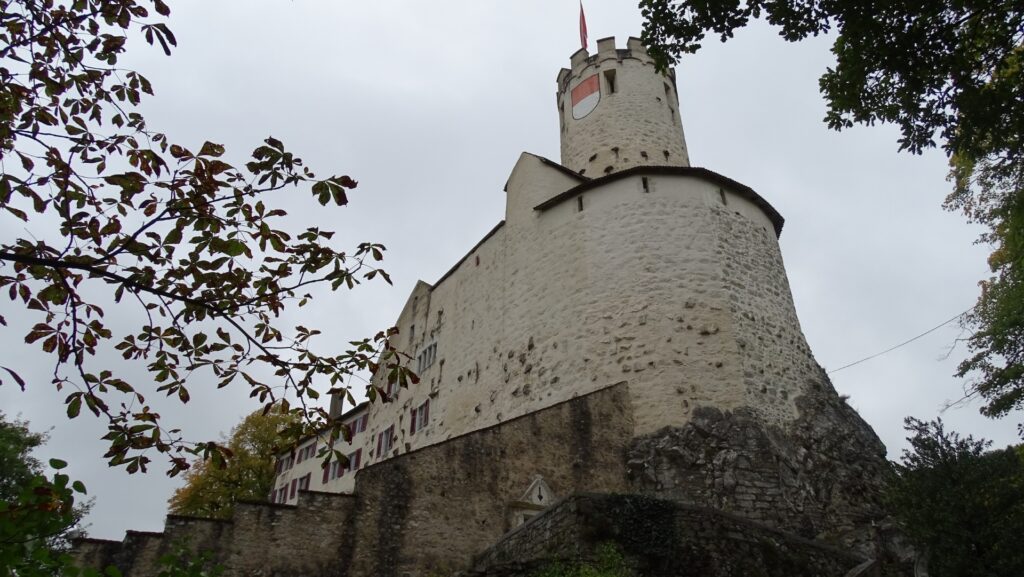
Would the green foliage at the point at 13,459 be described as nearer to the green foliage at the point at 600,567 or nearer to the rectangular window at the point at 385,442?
the rectangular window at the point at 385,442

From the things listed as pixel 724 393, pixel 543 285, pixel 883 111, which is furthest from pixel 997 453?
pixel 543 285

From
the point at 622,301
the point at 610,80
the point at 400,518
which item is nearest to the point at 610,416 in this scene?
the point at 622,301

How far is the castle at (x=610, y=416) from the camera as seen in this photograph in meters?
9.80

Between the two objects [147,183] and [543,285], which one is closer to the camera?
[147,183]

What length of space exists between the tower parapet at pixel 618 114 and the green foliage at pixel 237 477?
16977 millimetres

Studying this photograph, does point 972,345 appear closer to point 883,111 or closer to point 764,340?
point 764,340

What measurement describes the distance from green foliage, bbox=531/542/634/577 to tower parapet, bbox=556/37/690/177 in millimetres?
16659

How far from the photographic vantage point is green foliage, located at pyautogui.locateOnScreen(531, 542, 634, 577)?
7660 millimetres

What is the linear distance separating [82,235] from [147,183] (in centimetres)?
49

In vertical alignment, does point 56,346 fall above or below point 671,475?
below

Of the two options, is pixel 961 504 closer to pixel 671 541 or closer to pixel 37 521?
pixel 671 541

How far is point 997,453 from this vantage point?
42.2 ft

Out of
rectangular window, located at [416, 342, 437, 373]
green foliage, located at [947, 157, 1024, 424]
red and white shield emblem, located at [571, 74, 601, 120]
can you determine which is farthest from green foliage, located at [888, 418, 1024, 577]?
red and white shield emblem, located at [571, 74, 601, 120]

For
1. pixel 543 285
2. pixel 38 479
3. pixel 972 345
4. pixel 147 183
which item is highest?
pixel 543 285
